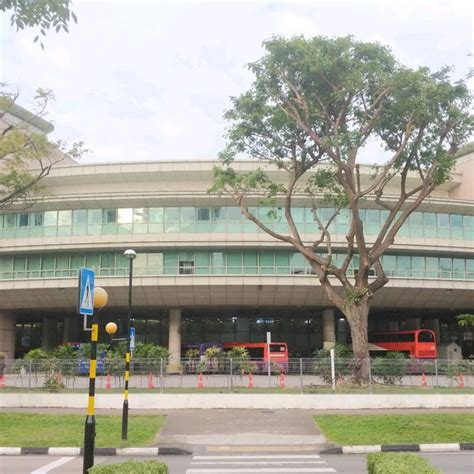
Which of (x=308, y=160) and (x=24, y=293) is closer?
(x=308, y=160)

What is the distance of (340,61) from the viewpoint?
24250 mm

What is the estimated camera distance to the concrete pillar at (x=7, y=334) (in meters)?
48.5

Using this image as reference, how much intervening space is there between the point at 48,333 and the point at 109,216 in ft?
64.6

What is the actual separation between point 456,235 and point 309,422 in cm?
3172

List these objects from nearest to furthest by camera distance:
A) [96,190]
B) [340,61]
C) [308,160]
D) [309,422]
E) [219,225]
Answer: [309,422] < [340,61] < [308,160] < [219,225] < [96,190]

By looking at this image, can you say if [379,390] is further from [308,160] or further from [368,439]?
[308,160]

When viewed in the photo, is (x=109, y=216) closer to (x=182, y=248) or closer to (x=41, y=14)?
(x=182, y=248)

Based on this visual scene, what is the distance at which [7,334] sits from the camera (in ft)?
162

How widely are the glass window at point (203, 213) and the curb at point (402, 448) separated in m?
30.1

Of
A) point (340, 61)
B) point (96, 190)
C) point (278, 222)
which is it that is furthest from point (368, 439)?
point (96, 190)

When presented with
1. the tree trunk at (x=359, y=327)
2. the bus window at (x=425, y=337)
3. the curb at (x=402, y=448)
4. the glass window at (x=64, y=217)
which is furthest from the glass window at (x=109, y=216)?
the curb at (x=402, y=448)

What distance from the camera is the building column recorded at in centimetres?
5584

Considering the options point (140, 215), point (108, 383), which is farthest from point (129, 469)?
point (140, 215)

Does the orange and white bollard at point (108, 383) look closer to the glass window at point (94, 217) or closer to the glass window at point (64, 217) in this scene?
the glass window at point (94, 217)
